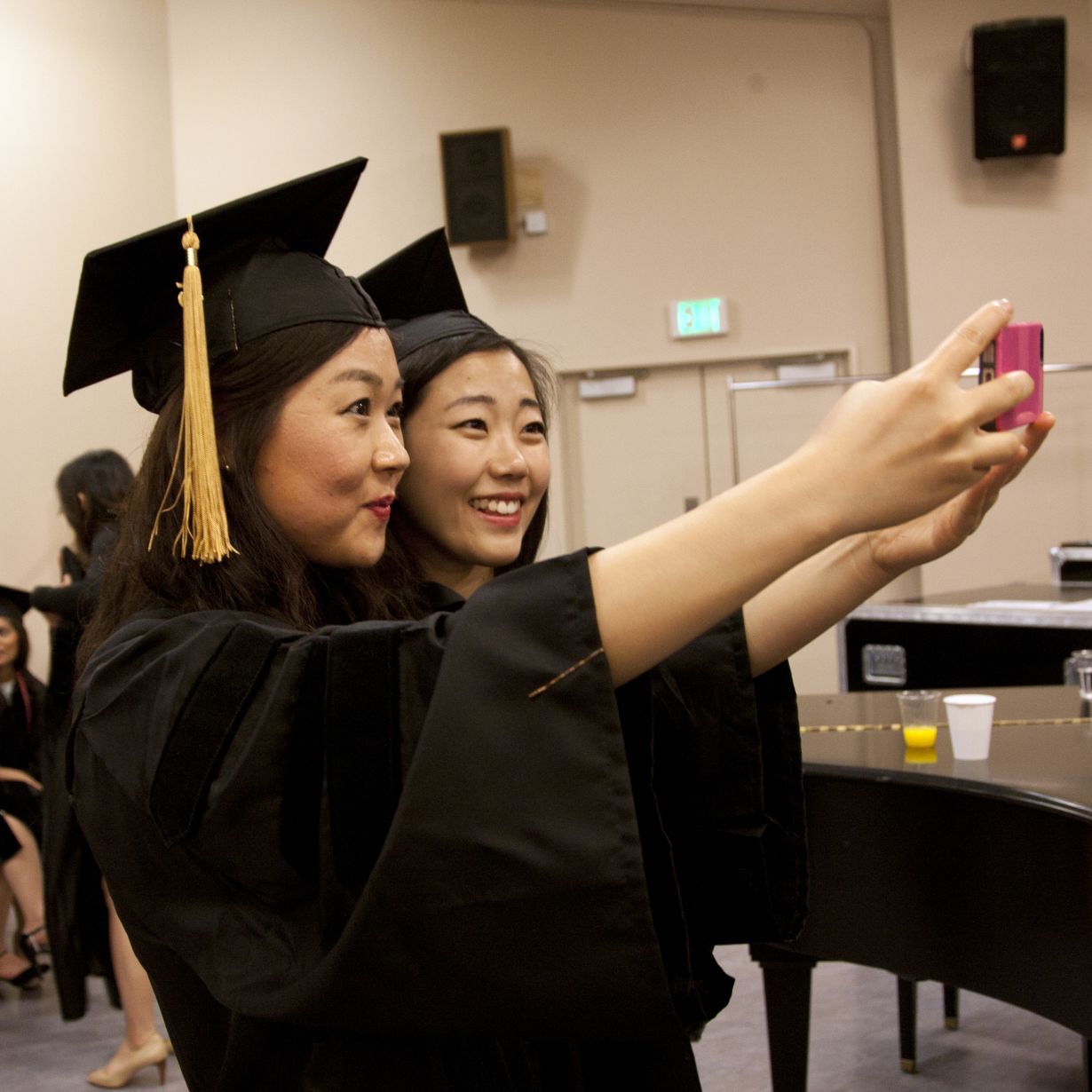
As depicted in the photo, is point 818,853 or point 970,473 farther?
point 818,853

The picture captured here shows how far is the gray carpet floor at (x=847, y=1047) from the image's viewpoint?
10.9ft

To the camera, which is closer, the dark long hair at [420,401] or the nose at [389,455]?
the nose at [389,455]

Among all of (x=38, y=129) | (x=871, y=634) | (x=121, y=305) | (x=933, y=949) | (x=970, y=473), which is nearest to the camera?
(x=970, y=473)

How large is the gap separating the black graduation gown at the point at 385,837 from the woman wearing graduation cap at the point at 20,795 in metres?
3.70

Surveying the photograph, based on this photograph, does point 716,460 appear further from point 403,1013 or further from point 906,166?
point 403,1013

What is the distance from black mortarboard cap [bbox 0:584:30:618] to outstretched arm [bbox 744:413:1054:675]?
4.11 meters

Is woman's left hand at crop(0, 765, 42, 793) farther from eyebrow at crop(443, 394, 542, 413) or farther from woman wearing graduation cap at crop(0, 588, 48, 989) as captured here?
eyebrow at crop(443, 394, 542, 413)

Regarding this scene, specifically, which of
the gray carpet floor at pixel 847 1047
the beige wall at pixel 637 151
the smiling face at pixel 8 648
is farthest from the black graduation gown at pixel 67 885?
the beige wall at pixel 637 151

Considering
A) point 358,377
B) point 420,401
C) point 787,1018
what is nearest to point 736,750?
point 358,377

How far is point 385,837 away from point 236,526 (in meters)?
0.40

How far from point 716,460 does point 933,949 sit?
5153mm

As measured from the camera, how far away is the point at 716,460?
725 centimetres

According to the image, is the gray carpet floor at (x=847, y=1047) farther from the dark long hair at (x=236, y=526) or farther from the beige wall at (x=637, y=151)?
the beige wall at (x=637, y=151)

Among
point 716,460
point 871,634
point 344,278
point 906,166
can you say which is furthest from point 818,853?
point 906,166
